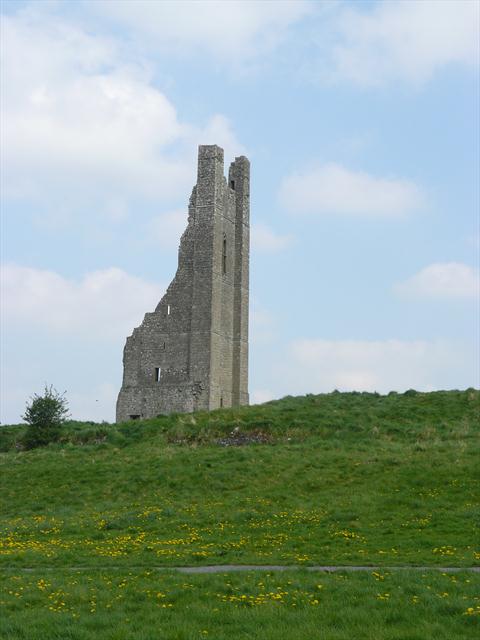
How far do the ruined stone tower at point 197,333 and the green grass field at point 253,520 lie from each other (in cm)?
896

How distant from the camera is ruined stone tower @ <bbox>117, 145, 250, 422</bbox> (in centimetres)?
4656

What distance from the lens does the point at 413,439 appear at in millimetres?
30844

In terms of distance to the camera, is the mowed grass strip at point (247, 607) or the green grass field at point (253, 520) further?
the green grass field at point (253, 520)

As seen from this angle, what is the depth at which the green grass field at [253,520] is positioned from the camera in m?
11.6

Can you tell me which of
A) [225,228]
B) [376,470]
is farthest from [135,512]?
[225,228]

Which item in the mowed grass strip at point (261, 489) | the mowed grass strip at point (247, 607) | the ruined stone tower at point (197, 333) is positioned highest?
the ruined stone tower at point (197, 333)

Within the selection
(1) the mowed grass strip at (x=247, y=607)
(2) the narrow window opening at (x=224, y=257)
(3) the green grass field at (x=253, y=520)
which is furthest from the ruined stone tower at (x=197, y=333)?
(1) the mowed grass strip at (x=247, y=607)

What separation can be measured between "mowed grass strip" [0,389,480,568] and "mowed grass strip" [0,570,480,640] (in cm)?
206

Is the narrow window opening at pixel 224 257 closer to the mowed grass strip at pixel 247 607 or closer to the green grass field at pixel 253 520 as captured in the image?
the green grass field at pixel 253 520

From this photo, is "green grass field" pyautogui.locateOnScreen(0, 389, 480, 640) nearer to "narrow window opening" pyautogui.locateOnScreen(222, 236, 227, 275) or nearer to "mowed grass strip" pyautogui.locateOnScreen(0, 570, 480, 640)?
"mowed grass strip" pyautogui.locateOnScreen(0, 570, 480, 640)

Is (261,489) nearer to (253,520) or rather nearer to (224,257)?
(253,520)

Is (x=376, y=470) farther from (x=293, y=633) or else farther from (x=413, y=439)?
(x=293, y=633)

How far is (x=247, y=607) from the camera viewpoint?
471 inches

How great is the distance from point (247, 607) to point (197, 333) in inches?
1390
